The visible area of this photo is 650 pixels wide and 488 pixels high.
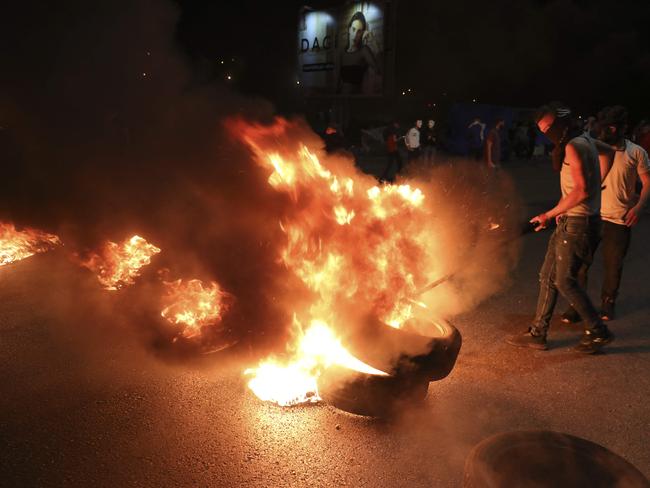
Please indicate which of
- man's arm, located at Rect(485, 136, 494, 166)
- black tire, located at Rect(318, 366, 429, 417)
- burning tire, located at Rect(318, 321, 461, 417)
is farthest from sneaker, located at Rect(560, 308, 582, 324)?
man's arm, located at Rect(485, 136, 494, 166)

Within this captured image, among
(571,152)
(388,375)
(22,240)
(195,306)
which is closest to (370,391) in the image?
(388,375)

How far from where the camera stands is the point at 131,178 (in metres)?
5.65

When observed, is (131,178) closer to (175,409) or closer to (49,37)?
(49,37)

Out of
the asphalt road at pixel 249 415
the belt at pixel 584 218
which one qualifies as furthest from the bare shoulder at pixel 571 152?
the asphalt road at pixel 249 415

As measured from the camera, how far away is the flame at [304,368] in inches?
147

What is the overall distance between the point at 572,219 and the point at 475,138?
1806 cm

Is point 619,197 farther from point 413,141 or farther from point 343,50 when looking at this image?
point 343,50

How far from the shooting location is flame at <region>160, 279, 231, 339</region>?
Result: 4.58 meters

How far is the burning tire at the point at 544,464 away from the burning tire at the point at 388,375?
2.42 ft

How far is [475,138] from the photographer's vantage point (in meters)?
21.4

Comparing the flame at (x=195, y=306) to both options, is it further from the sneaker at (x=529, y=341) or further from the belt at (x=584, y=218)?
the belt at (x=584, y=218)

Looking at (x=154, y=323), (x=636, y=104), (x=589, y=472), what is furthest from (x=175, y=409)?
(x=636, y=104)

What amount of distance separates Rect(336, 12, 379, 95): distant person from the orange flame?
25.0 metres

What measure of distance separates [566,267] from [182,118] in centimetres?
427
